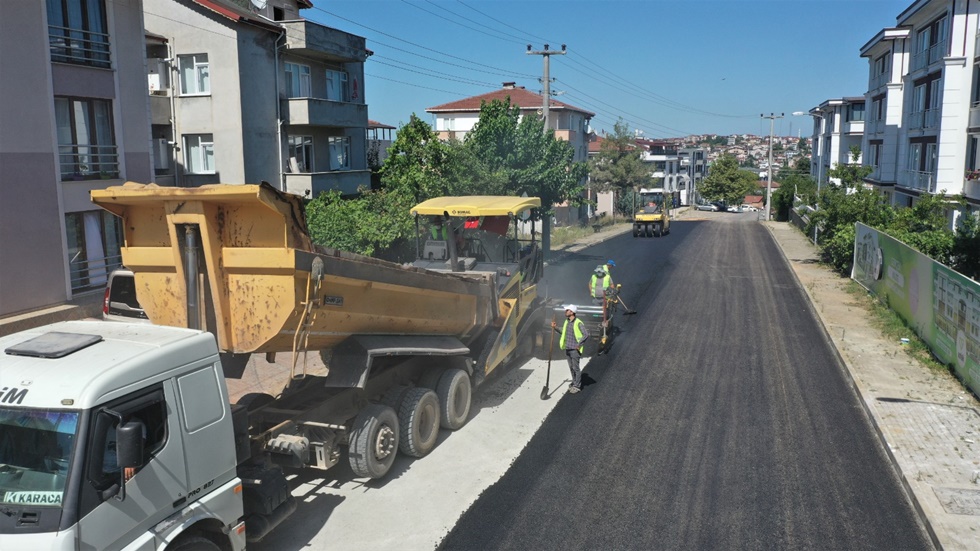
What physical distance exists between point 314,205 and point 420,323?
12283 millimetres

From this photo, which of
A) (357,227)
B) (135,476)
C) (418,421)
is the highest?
(357,227)

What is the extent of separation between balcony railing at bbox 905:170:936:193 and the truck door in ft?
104

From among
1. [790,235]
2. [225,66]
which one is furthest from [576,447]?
[790,235]

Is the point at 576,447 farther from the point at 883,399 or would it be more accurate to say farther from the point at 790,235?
the point at 790,235

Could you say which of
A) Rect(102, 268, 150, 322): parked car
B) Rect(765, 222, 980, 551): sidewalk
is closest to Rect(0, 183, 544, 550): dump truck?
Rect(102, 268, 150, 322): parked car

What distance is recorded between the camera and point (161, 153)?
25.1 metres

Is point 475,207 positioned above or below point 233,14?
below

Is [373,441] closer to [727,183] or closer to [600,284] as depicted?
[600,284]

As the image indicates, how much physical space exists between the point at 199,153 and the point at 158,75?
9.91 feet

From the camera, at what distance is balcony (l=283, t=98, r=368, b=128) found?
2623cm

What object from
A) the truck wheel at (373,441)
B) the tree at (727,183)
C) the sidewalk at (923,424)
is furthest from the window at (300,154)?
the tree at (727,183)

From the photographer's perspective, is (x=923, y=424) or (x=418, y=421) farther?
(x=923, y=424)

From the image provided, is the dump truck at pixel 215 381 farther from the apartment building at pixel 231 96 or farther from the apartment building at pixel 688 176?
the apartment building at pixel 688 176

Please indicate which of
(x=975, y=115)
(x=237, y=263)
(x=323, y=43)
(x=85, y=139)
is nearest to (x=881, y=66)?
(x=975, y=115)
